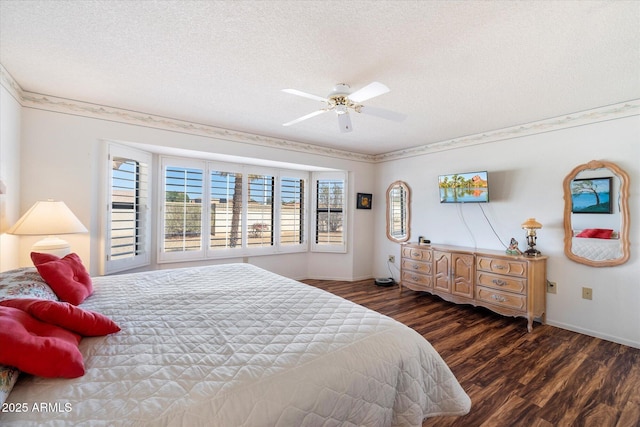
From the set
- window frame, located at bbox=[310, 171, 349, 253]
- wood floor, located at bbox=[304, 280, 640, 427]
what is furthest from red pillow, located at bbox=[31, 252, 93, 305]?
window frame, located at bbox=[310, 171, 349, 253]

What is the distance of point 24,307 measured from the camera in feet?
3.61

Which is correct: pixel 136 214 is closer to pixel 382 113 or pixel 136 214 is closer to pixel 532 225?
pixel 382 113

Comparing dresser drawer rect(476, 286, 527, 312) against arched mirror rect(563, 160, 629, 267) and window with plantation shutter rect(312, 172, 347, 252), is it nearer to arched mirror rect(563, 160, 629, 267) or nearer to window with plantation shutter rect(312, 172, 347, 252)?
arched mirror rect(563, 160, 629, 267)

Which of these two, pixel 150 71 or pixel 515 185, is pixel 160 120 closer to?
pixel 150 71

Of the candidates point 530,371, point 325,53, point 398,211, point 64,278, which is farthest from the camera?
point 398,211

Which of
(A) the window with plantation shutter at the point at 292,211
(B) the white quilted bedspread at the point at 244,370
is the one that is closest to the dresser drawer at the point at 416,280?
(A) the window with plantation shutter at the point at 292,211

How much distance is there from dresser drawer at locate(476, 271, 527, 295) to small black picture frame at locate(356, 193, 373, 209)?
2.25 m

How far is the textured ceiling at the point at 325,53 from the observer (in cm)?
153

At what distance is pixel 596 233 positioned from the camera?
2828mm

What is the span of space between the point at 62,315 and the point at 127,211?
2533mm

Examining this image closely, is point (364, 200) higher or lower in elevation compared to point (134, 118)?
lower

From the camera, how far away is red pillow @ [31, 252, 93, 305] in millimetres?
1590

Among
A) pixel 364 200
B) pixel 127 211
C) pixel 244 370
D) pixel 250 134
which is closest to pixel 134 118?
pixel 127 211

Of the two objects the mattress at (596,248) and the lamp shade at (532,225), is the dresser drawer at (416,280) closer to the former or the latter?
the lamp shade at (532,225)
